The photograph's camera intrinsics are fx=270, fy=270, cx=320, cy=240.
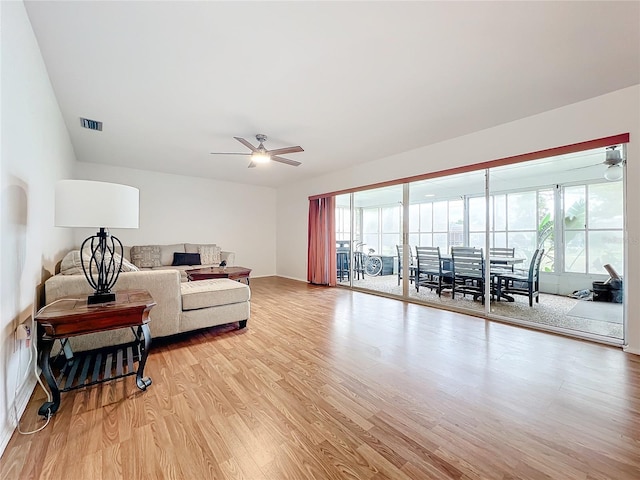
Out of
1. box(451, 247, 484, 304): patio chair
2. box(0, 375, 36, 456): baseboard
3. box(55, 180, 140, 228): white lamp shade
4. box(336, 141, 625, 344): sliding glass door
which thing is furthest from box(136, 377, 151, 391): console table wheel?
box(451, 247, 484, 304): patio chair

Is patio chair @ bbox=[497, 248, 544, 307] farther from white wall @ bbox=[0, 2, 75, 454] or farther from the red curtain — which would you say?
white wall @ bbox=[0, 2, 75, 454]

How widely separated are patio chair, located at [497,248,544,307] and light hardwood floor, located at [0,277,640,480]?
1.52 meters

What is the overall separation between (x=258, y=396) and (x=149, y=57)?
269cm

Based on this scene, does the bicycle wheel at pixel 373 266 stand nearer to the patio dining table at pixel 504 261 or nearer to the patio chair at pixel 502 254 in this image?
the patio dining table at pixel 504 261

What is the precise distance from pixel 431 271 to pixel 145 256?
5513mm

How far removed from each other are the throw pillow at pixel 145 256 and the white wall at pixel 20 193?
3.08 m

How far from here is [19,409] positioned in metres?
1.59

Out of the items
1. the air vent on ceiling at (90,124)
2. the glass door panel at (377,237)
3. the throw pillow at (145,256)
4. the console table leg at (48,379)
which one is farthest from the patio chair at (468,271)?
the throw pillow at (145,256)

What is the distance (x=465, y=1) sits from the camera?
1634mm

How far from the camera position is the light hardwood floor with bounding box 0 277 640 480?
4.17 feet

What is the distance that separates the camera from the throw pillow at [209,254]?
19.1 feet

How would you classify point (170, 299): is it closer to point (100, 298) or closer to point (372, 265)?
point (100, 298)

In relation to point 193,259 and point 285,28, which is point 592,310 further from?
point 193,259

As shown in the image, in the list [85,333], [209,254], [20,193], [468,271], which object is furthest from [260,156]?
[468,271]
